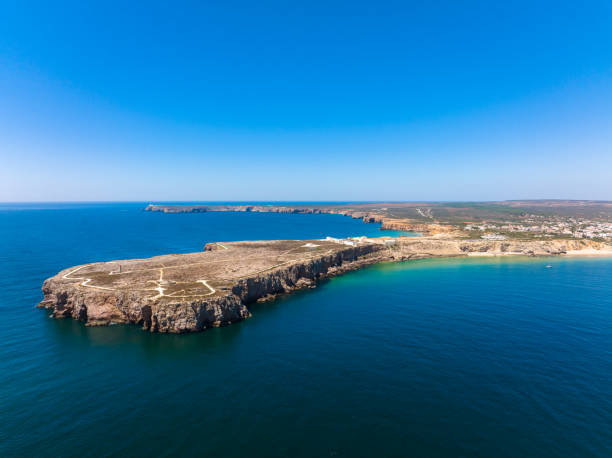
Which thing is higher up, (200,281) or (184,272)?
(184,272)

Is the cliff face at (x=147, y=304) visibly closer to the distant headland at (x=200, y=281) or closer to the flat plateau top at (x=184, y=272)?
the distant headland at (x=200, y=281)

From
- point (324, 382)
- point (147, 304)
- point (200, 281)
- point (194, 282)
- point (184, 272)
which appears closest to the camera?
point (324, 382)

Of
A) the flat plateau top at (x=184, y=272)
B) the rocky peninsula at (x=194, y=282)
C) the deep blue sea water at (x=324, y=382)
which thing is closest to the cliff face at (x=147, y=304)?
the rocky peninsula at (x=194, y=282)

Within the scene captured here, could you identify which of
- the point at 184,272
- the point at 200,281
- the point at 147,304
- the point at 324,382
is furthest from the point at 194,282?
the point at 324,382

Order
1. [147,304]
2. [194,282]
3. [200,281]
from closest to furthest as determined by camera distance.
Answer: [147,304], [194,282], [200,281]

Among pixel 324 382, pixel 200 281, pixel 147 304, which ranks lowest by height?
pixel 324 382

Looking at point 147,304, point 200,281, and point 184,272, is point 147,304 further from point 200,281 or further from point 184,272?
point 184,272
